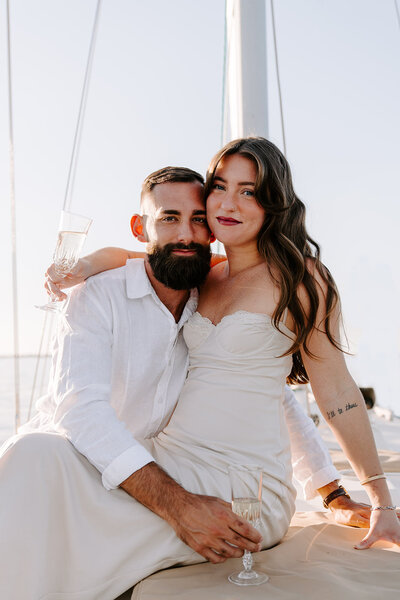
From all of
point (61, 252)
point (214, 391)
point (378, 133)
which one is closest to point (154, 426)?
point (214, 391)

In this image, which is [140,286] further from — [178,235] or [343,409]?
[343,409]

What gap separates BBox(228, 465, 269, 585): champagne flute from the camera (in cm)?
175

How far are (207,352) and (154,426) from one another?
0.33m

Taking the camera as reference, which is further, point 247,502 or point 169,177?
point 169,177

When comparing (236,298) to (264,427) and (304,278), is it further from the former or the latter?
(264,427)

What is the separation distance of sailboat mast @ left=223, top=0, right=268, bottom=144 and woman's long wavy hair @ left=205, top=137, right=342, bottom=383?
4.17 ft

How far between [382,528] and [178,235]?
48.5 inches

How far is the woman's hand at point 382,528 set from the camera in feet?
6.70

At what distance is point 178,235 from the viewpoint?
8.04ft

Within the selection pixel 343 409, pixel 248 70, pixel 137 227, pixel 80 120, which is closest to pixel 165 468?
pixel 343 409

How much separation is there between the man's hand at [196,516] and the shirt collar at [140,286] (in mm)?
670

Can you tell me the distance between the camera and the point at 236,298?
7.68 feet

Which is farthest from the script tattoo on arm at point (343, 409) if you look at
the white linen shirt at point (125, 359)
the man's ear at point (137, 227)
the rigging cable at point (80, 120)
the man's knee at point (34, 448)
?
the rigging cable at point (80, 120)

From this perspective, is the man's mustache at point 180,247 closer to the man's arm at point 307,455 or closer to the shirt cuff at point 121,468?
the man's arm at point 307,455
